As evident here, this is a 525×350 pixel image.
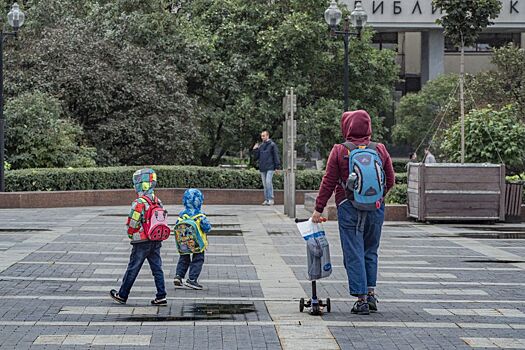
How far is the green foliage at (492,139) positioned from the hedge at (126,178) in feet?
22.5

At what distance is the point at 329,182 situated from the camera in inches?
370

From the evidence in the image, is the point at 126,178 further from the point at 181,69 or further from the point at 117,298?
the point at 117,298

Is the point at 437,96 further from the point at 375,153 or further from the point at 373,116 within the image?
the point at 375,153

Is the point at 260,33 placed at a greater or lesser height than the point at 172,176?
A: greater

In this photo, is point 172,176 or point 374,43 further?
point 374,43

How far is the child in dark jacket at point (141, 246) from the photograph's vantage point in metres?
9.91

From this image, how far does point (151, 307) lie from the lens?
32.1 feet

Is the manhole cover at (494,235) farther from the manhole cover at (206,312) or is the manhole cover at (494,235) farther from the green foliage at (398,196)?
the manhole cover at (206,312)

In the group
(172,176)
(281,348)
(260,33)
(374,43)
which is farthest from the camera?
(374,43)

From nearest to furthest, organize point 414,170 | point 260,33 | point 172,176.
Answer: point 414,170 → point 172,176 → point 260,33

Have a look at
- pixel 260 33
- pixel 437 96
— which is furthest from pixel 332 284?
pixel 437 96

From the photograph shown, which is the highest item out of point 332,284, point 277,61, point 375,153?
point 277,61

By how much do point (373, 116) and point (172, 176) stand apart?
1019 centimetres

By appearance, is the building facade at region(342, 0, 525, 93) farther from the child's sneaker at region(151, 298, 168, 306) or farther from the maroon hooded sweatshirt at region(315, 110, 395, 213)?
the child's sneaker at region(151, 298, 168, 306)
